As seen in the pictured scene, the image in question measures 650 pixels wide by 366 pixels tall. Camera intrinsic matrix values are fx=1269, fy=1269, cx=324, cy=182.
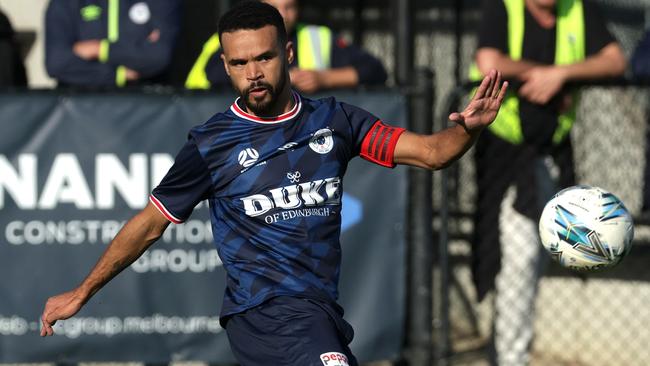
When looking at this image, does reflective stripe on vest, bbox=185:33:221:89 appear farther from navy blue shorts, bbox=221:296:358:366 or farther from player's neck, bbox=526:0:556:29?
navy blue shorts, bbox=221:296:358:366

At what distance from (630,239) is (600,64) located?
1.96 metres

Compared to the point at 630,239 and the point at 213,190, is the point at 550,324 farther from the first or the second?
the point at 213,190

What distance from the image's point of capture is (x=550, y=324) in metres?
8.80

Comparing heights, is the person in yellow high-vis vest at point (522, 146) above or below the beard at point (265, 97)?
below

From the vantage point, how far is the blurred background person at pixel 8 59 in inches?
306

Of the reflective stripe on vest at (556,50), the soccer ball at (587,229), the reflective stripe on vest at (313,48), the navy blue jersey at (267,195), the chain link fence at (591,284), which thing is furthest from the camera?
the chain link fence at (591,284)

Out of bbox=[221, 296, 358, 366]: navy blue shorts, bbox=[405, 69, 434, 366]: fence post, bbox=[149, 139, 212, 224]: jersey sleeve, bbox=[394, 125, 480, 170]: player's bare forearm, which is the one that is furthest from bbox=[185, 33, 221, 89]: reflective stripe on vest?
bbox=[221, 296, 358, 366]: navy blue shorts

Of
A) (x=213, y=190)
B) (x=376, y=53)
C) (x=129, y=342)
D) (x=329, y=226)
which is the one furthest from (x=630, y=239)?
(x=376, y=53)

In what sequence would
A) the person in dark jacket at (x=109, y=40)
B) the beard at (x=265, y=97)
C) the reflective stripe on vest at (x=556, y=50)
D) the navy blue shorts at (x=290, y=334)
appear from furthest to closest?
the person in dark jacket at (x=109, y=40)
the reflective stripe on vest at (x=556, y=50)
the beard at (x=265, y=97)
the navy blue shorts at (x=290, y=334)

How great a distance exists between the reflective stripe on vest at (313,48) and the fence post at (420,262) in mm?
597

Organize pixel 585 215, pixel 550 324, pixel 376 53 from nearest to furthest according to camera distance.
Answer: pixel 585 215, pixel 550 324, pixel 376 53

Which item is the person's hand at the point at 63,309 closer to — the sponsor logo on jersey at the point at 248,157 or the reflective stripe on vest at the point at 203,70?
the sponsor logo on jersey at the point at 248,157

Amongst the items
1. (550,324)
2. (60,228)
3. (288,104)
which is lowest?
(550,324)

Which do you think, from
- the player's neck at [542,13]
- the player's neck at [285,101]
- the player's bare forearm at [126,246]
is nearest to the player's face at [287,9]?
the player's neck at [542,13]
